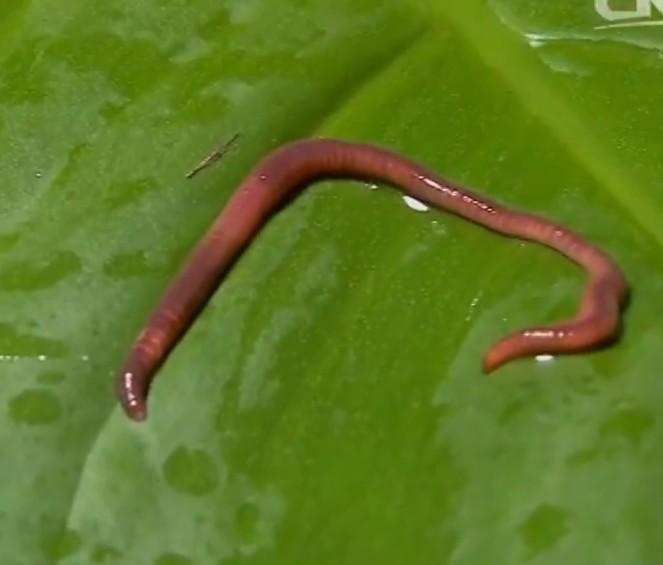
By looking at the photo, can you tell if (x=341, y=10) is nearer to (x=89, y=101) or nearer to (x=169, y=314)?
(x=89, y=101)

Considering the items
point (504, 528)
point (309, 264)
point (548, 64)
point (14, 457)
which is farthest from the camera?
point (548, 64)

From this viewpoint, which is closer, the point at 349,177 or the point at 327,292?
the point at 327,292

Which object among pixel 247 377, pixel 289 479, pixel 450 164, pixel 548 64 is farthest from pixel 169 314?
pixel 548 64
